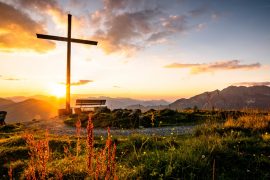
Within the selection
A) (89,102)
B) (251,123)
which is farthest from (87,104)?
(251,123)

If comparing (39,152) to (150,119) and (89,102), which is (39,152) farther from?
(89,102)

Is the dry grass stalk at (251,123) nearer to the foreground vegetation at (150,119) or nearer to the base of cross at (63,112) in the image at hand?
the foreground vegetation at (150,119)

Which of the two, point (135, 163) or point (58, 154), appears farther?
point (58, 154)

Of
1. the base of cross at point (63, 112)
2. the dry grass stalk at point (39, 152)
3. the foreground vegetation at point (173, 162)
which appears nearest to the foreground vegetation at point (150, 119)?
the base of cross at point (63, 112)

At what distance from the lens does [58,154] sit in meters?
7.68

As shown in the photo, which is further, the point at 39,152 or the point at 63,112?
the point at 63,112

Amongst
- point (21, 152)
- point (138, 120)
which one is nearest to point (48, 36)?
point (138, 120)

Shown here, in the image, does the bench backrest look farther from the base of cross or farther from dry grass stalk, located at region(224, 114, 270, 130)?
dry grass stalk, located at region(224, 114, 270, 130)

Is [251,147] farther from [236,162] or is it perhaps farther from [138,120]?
[138,120]

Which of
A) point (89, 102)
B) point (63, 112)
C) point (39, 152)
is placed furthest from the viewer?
point (89, 102)

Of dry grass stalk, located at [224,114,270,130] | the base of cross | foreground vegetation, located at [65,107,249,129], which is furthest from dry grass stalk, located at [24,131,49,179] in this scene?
the base of cross

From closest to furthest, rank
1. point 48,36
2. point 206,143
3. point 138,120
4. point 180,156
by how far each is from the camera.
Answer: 1. point 180,156
2. point 206,143
3. point 138,120
4. point 48,36

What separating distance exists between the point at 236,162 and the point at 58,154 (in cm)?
437

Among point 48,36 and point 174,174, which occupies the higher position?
point 48,36
